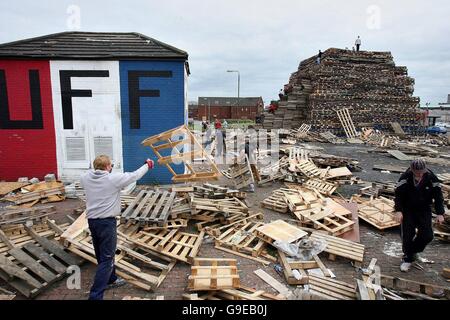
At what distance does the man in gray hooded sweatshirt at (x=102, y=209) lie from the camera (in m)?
3.91

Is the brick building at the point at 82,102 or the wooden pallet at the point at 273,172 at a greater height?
the brick building at the point at 82,102

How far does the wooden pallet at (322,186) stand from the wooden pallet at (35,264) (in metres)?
6.70

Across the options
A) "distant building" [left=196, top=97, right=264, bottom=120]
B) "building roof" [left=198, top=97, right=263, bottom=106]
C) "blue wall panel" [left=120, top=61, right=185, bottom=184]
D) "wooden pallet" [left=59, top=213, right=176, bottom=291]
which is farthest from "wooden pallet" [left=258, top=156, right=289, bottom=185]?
"building roof" [left=198, top=97, right=263, bottom=106]

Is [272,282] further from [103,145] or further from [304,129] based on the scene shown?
[304,129]

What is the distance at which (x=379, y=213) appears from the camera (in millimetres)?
7184

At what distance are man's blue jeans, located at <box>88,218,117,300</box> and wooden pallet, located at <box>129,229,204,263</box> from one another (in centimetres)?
133

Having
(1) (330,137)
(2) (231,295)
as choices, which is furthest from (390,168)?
(2) (231,295)

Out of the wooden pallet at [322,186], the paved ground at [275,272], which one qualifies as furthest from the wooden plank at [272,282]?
the wooden pallet at [322,186]

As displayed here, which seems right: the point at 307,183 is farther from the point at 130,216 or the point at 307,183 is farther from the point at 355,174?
the point at 130,216

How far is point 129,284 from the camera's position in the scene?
453 centimetres

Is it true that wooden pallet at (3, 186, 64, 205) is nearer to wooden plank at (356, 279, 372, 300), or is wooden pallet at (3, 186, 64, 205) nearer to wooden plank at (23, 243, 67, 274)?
wooden plank at (23, 243, 67, 274)

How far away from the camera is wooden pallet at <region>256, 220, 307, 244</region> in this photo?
224 inches

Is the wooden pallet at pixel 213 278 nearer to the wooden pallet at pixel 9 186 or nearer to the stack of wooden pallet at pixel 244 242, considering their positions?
the stack of wooden pallet at pixel 244 242
